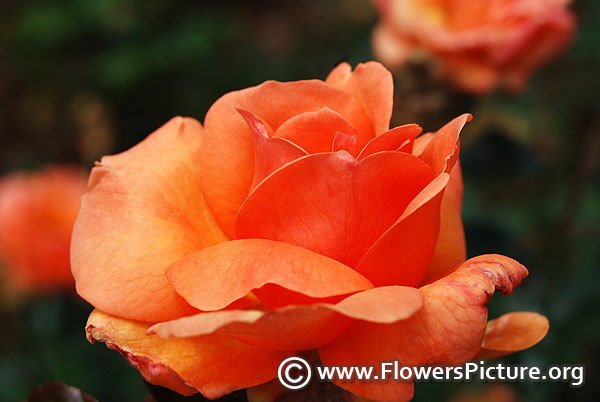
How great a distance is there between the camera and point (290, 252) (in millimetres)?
451

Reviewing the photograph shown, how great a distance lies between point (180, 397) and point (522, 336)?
0.91 feet

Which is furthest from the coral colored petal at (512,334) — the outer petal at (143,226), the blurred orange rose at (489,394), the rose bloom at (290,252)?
the blurred orange rose at (489,394)

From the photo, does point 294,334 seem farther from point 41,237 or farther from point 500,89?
point 41,237

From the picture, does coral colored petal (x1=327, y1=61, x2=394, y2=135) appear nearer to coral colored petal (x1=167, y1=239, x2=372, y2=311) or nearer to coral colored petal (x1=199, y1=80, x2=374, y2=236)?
coral colored petal (x1=199, y1=80, x2=374, y2=236)

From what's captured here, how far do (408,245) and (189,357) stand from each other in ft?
0.58

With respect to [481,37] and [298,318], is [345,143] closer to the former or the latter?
[298,318]

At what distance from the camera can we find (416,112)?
3.36ft

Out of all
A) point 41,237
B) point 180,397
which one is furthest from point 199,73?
point 180,397

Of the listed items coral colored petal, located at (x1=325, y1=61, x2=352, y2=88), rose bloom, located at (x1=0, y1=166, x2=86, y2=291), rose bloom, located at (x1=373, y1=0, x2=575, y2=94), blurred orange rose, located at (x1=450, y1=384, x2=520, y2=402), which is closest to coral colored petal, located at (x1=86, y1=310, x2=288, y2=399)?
coral colored petal, located at (x1=325, y1=61, x2=352, y2=88)

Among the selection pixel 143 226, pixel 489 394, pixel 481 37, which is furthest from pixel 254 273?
pixel 481 37

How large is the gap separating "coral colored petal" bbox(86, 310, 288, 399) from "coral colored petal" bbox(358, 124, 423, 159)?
6.4 inches

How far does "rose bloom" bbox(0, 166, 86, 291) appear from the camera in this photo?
1.58m

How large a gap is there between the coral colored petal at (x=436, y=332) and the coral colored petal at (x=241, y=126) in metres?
0.16

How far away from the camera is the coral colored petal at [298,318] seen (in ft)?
1.29
